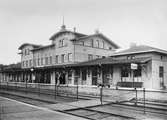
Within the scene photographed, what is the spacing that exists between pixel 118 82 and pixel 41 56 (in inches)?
805

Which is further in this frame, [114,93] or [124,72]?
[124,72]

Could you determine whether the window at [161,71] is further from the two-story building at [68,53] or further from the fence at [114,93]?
the two-story building at [68,53]

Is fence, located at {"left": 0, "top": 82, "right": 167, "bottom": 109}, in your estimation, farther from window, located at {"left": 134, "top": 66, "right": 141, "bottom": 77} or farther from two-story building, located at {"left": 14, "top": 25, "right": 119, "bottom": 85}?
two-story building, located at {"left": 14, "top": 25, "right": 119, "bottom": 85}

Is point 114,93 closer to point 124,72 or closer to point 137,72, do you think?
point 137,72

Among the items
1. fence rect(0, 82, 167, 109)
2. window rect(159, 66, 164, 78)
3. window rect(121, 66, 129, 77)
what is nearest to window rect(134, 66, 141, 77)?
window rect(121, 66, 129, 77)

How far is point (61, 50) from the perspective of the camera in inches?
1369

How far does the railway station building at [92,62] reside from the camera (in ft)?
74.0

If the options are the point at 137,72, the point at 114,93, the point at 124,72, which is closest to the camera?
the point at 114,93

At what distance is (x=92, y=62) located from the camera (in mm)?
28047

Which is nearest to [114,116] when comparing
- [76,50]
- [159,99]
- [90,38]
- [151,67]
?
[159,99]

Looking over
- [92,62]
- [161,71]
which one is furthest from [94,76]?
[161,71]

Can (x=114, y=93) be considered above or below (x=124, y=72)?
below

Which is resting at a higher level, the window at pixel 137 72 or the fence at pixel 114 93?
the window at pixel 137 72

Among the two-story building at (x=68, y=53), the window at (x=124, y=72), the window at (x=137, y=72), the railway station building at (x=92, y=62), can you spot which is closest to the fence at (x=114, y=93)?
the railway station building at (x=92, y=62)
